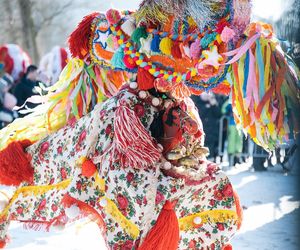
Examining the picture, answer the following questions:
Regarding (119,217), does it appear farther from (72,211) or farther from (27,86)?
(27,86)

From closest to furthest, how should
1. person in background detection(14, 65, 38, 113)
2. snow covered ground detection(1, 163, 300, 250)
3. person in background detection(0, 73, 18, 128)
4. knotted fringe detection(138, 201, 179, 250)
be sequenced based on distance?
knotted fringe detection(138, 201, 179, 250)
snow covered ground detection(1, 163, 300, 250)
person in background detection(0, 73, 18, 128)
person in background detection(14, 65, 38, 113)

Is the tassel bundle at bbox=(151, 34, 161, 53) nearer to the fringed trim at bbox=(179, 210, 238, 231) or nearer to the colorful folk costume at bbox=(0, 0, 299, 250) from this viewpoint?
the colorful folk costume at bbox=(0, 0, 299, 250)

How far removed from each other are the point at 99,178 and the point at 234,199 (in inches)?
24.3

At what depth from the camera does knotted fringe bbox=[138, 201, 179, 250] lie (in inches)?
106

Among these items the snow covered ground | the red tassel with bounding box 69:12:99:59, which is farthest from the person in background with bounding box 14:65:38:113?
the red tassel with bounding box 69:12:99:59

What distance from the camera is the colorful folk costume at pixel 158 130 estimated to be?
8.86 ft

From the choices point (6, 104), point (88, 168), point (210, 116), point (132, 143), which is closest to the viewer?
point (132, 143)

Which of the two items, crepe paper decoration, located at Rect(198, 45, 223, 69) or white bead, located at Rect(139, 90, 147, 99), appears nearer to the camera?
crepe paper decoration, located at Rect(198, 45, 223, 69)

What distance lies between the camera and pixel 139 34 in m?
2.86

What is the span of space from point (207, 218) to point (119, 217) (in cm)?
44

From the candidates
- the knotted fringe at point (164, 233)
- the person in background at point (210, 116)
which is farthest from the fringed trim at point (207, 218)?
the person in background at point (210, 116)

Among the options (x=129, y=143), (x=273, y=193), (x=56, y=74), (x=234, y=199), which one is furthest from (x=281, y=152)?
(x=56, y=74)

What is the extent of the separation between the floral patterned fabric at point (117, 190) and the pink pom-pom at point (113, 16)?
348mm

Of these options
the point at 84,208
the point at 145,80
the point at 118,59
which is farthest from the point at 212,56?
the point at 84,208
